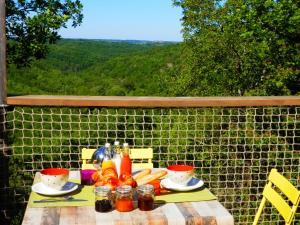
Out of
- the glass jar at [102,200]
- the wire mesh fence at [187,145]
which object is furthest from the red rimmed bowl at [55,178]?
the wire mesh fence at [187,145]

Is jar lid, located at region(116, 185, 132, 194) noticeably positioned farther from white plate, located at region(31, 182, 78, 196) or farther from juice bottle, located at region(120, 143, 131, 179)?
white plate, located at region(31, 182, 78, 196)

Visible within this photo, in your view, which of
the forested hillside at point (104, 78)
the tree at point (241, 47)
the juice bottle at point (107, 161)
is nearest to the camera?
the juice bottle at point (107, 161)

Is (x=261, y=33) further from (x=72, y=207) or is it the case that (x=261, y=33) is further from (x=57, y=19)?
(x=72, y=207)

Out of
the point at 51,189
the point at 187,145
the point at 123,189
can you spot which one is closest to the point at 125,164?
the point at 123,189

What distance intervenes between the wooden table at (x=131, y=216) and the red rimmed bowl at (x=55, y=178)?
0.17 meters

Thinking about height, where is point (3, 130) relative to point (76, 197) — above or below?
above

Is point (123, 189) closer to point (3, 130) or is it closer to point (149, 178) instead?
point (149, 178)

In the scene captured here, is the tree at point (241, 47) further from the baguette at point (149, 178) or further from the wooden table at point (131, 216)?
the wooden table at point (131, 216)

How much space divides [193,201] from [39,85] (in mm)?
29220

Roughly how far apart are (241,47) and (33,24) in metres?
7.39

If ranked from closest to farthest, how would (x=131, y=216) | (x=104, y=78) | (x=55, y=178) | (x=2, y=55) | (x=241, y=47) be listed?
(x=131, y=216), (x=55, y=178), (x=2, y=55), (x=241, y=47), (x=104, y=78)

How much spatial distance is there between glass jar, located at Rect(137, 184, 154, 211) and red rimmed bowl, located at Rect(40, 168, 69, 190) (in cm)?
40

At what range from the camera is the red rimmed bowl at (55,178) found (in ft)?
7.81

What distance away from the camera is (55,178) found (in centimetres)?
238
